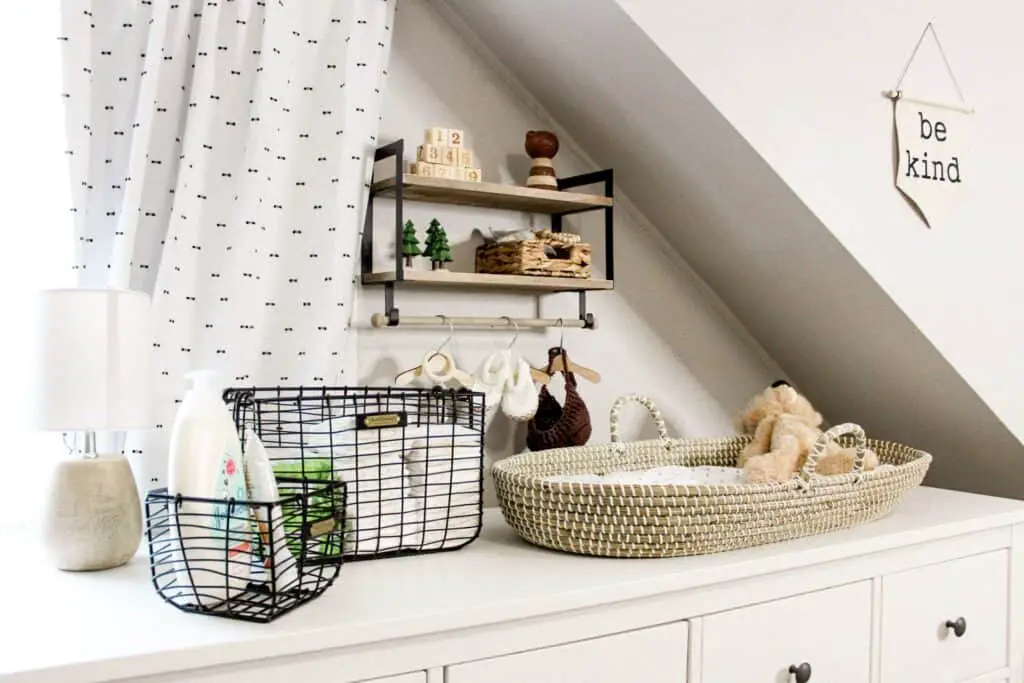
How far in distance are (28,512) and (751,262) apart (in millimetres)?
1475

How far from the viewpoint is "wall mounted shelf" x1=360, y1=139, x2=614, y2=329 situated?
1.61m

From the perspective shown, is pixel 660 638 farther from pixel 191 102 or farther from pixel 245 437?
pixel 191 102

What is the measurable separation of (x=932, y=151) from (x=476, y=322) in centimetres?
100

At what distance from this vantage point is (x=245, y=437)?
127cm

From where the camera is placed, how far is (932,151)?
6.08ft

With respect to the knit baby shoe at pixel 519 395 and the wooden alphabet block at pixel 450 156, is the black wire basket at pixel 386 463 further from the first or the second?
the wooden alphabet block at pixel 450 156

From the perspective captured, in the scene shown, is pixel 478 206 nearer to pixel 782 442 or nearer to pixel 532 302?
pixel 532 302

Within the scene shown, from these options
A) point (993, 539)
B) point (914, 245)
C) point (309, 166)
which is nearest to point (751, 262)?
point (914, 245)

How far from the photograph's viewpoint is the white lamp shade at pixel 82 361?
113 cm

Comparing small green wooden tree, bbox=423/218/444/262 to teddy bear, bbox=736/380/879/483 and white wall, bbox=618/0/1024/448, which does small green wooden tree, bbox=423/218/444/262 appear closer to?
white wall, bbox=618/0/1024/448

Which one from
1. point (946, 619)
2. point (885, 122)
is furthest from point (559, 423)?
point (885, 122)

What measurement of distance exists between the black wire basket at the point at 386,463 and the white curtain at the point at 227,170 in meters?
0.17

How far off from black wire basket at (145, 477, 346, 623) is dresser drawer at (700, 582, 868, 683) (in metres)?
0.59

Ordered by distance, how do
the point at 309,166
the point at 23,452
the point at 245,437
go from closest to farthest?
1. the point at 245,437
2. the point at 23,452
3. the point at 309,166
